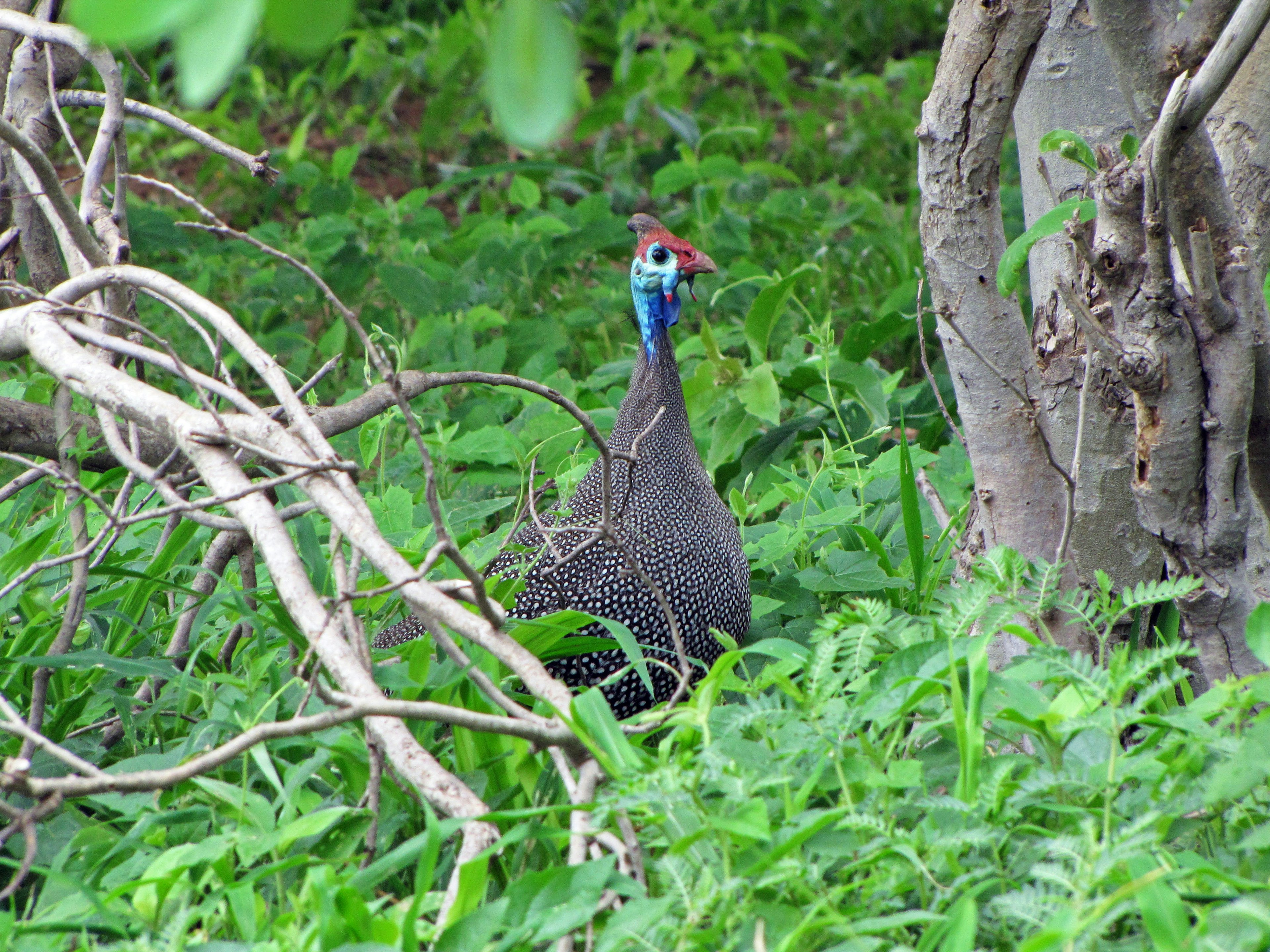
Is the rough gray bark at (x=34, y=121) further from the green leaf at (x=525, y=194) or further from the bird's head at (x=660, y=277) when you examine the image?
the green leaf at (x=525, y=194)

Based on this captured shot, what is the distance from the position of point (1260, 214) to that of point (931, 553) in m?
0.95

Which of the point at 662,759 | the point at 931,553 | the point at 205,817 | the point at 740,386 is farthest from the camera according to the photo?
the point at 740,386

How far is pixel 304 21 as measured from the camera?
26.1 inches

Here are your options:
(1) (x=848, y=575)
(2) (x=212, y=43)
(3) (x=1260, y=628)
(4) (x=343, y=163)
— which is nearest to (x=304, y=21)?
(2) (x=212, y=43)

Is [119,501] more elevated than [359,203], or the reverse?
[359,203]

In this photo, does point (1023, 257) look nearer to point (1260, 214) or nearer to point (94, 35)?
point (1260, 214)

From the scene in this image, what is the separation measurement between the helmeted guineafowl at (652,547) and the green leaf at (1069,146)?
94 cm

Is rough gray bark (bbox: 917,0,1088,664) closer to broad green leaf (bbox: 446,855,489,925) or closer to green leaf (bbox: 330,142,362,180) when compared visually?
broad green leaf (bbox: 446,855,489,925)

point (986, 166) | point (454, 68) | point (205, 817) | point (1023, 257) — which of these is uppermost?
point (454, 68)

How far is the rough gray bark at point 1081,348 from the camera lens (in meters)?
2.22

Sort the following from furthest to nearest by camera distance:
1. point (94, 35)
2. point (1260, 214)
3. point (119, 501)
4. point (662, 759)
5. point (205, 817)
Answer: point (1260, 214) < point (119, 501) < point (205, 817) < point (662, 759) < point (94, 35)

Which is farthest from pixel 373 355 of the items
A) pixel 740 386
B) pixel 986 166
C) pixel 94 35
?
pixel 740 386

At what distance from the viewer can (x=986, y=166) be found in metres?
2.06

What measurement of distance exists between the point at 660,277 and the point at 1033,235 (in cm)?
119
